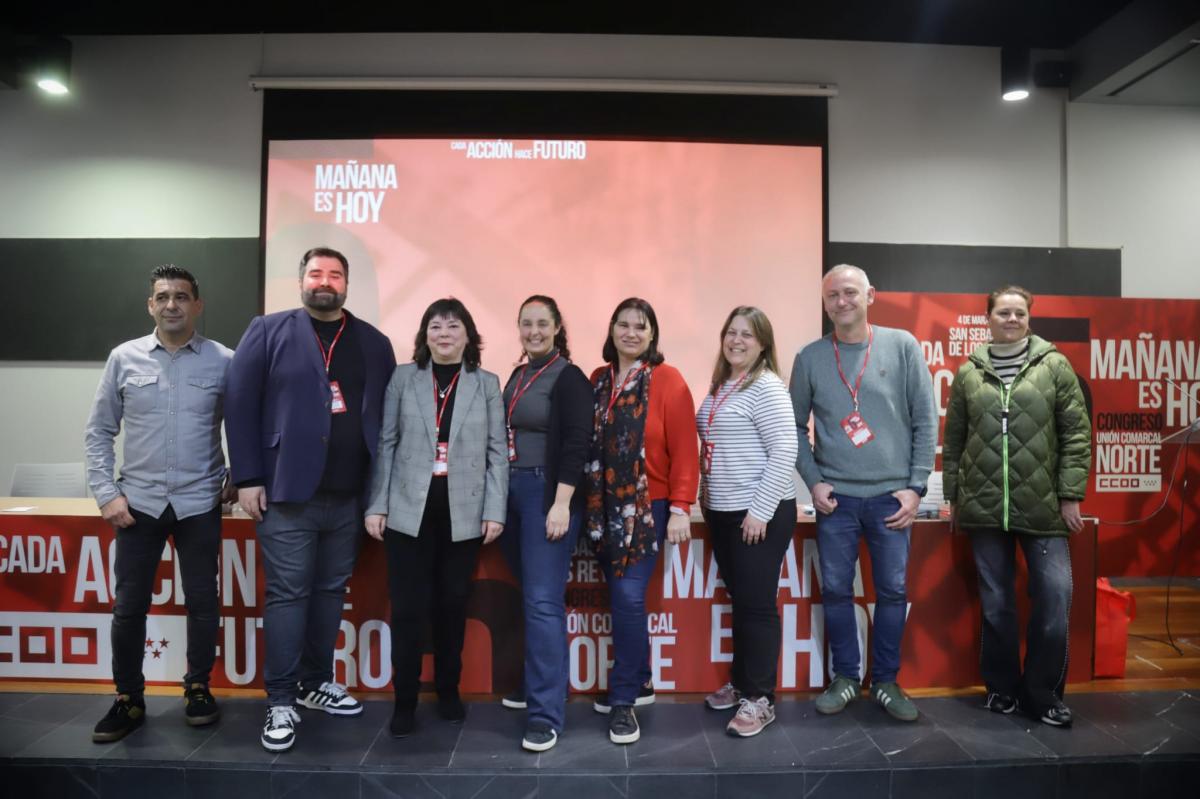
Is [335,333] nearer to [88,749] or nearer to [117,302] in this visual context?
[88,749]

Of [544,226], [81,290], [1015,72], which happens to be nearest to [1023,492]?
[544,226]

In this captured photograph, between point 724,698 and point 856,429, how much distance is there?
1108 millimetres

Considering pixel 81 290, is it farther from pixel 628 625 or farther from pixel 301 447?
pixel 628 625

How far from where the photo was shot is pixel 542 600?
2168 mm

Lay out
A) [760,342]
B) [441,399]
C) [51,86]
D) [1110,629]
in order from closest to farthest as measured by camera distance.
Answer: [441,399] < [760,342] < [1110,629] < [51,86]

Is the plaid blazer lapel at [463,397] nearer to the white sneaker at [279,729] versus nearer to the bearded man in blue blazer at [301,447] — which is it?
the bearded man in blue blazer at [301,447]

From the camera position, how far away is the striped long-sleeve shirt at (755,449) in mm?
2225

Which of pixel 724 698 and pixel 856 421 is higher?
pixel 856 421

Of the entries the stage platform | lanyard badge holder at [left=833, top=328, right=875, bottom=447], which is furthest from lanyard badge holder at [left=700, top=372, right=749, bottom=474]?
the stage platform

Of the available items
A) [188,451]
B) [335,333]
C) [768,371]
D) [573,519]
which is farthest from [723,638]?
[188,451]

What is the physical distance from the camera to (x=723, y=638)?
259cm

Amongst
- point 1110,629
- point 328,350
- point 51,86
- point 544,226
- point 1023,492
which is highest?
point 51,86

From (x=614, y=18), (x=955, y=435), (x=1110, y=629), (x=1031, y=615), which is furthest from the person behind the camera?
(x=614, y=18)

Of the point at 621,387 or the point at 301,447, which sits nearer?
the point at 301,447
